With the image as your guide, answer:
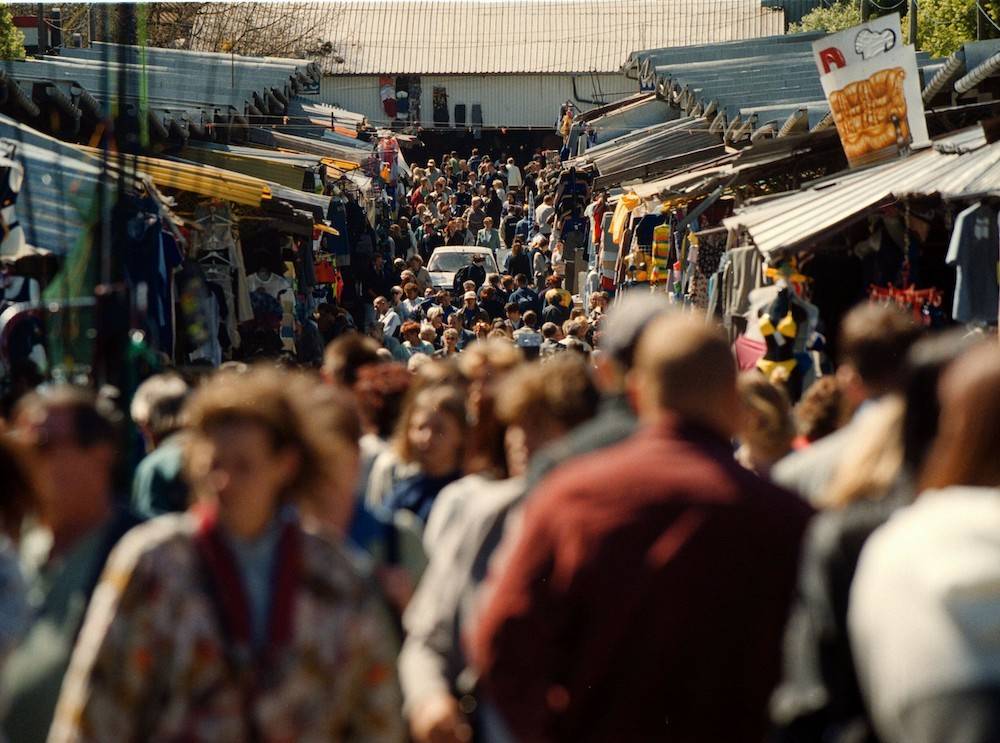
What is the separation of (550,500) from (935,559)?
950 mm

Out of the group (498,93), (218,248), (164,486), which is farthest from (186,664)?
(498,93)

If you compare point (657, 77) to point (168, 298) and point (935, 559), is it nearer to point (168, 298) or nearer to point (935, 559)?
point (168, 298)

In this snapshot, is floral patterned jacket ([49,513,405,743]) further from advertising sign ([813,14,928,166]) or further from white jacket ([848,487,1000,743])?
advertising sign ([813,14,928,166])

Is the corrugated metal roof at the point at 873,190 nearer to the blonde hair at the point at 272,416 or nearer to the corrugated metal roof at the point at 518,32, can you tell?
the blonde hair at the point at 272,416

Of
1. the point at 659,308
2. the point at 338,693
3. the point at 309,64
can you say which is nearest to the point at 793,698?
the point at 338,693

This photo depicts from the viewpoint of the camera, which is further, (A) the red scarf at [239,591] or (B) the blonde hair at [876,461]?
(B) the blonde hair at [876,461]

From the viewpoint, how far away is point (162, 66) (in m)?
26.9

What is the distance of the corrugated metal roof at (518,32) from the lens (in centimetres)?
6109

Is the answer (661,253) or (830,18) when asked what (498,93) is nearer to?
(830,18)

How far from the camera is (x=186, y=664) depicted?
3590 mm

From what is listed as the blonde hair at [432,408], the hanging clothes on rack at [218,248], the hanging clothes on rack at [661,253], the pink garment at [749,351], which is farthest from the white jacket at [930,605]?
the hanging clothes on rack at [661,253]

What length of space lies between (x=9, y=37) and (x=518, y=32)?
107 feet

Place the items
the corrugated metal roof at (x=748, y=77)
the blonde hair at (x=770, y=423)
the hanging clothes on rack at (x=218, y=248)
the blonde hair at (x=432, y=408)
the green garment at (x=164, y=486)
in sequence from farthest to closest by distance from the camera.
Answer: the corrugated metal roof at (x=748, y=77)
the hanging clothes on rack at (x=218, y=248)
the blonde hair at (x=770, y=423)
the blonde hair at (x=432, y=408)
the green garment at (x=164, y=486)

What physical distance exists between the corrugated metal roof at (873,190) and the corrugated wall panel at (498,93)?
154ft
